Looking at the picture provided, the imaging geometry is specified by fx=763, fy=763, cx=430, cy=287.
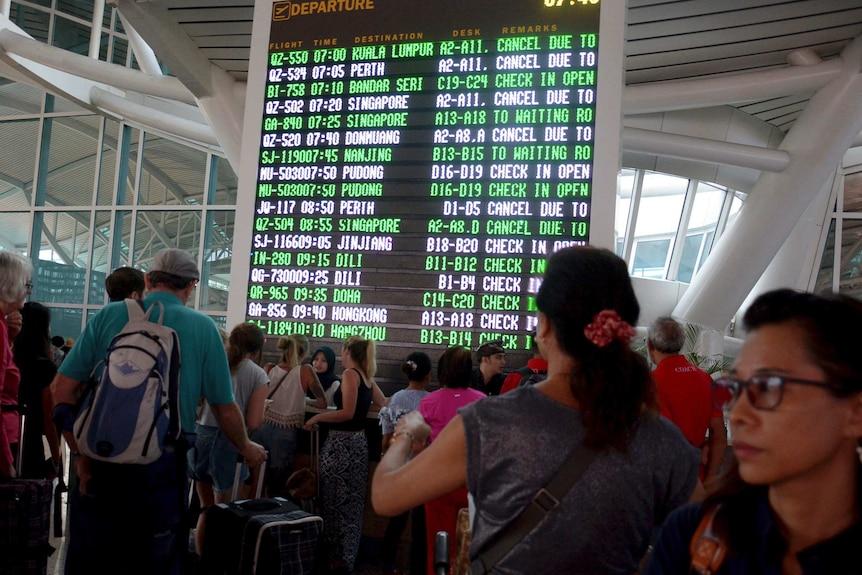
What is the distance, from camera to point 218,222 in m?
16.8

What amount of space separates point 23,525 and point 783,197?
9.76m

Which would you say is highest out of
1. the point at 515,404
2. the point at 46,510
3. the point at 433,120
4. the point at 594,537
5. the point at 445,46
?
the point at 445,46

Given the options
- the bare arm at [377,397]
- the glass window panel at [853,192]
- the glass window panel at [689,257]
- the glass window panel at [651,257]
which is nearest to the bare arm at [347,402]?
the bare arm at [377,397]

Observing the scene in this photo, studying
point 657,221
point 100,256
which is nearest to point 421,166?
point 657,221

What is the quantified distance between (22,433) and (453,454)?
3.76m

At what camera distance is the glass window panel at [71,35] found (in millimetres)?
17828

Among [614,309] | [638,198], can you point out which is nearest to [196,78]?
[614,309]

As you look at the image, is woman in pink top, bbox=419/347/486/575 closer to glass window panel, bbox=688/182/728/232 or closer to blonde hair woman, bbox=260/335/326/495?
blonde hair woman, bbox=260/335/326/495

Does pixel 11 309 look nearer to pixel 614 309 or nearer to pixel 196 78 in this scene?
pixel 614 309

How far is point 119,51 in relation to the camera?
18391 millimetres

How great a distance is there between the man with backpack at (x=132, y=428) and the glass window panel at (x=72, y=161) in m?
16.1

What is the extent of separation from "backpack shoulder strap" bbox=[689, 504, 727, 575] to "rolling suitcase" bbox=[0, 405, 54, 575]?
9.49 ft

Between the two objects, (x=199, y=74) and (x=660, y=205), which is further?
(x=660, y=205)

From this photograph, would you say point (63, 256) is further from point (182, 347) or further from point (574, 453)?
point (574, 453)
